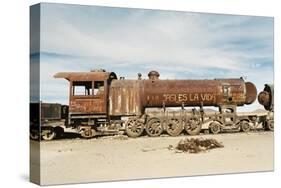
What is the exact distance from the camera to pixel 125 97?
12016 mm

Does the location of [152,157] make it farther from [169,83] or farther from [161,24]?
[161,24]

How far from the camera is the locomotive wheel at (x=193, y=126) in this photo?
12438 millimetres

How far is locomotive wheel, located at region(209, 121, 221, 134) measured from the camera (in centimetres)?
1261

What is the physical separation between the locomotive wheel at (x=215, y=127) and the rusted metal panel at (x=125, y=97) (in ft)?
4.36

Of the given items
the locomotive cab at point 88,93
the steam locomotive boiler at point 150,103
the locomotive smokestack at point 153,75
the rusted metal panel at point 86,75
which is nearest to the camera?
the rusted metal panel at point 86,75

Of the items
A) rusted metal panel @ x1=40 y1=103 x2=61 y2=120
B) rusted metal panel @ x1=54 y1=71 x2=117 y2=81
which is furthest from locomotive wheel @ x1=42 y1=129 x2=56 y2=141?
rusted metal panel @ x1=54 y1=71 x2=117 y2=81

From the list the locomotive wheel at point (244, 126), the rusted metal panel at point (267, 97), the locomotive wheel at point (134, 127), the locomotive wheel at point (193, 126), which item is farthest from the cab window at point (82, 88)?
the rusted metal panel at point (267, 97)

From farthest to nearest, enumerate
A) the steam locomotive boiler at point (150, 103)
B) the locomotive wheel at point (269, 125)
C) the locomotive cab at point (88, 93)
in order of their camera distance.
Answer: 1. the locomotive wheel at point (269, 125)
2. the steam locomotive boiler at point (150, 103)
3. the locomotive cab at point (88, 93)

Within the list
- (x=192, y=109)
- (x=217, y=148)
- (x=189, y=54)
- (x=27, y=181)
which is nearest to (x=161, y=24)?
(x=189, y=54)

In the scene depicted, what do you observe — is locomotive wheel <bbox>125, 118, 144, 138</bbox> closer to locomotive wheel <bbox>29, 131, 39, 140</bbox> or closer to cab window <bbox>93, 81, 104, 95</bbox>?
cab window <bbox>93, 81, 104, 95</bbox>

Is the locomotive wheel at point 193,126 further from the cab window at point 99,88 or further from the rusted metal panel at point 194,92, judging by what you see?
the cab window at point 99,88

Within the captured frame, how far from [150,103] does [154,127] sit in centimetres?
40

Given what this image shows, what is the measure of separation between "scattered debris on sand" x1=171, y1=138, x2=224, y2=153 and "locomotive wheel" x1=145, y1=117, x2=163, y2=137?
1.06 feet

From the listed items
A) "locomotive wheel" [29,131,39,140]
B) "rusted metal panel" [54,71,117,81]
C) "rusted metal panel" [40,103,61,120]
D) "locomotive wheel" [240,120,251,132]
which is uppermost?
"rusted metal panel" [54,71,117,81]
